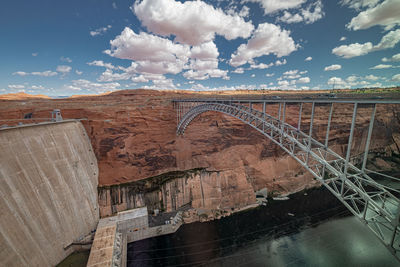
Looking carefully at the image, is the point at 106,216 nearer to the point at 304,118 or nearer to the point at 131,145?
the point at 131,145

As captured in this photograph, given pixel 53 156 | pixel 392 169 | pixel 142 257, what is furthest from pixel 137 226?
pixel 392 169

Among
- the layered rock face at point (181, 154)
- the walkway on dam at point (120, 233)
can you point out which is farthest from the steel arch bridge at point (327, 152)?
the walkway on dam at point (120, 233)

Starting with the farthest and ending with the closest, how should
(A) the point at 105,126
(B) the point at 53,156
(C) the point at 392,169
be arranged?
(C) the point at 392,169, (A) the point at 105,126, (B) the point at 53,156

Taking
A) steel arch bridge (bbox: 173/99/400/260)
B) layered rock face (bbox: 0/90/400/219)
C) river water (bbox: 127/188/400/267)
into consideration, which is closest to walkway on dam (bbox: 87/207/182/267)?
river water (bbox: 127/188/400/267)

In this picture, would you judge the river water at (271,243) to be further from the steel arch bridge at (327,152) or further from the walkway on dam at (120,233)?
the steel arch bridge at (327,152)

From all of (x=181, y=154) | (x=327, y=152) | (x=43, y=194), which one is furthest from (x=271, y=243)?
(x=43, y=194)

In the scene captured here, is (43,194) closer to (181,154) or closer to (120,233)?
(120,233)
